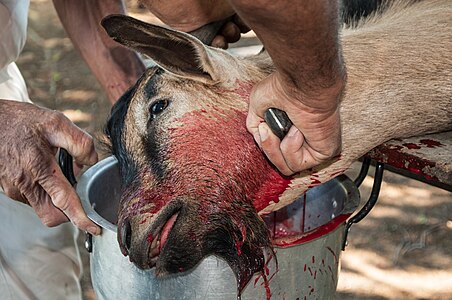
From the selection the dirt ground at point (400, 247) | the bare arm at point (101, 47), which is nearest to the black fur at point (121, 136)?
the bare arm at point (101, 47)

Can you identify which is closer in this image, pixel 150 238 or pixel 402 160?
pixel 150 238

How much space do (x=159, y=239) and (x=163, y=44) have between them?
38cm

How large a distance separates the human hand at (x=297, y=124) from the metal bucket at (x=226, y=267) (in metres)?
0.25

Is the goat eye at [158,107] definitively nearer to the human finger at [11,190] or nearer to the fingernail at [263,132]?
the fingernail at [263,132]

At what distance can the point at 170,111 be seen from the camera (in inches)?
63.0

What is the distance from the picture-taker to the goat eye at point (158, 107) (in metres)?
1.61

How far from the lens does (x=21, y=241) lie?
8.29ft

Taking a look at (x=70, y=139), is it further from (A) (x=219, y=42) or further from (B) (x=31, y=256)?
(B) (x=31, y=256)

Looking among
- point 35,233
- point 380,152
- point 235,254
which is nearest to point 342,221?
point 380,152

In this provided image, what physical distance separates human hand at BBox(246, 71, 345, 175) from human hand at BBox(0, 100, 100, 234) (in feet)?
2.05

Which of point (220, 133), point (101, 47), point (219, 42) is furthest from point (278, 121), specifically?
point (101, 47)

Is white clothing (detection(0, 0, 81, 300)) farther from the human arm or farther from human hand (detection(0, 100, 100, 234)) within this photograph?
the human arm

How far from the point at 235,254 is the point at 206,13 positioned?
61 cm

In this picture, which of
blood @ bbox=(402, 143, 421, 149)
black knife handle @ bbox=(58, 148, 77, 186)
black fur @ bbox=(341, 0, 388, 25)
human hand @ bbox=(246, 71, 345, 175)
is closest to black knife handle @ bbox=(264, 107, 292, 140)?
human hand @ bbox=(246, 71, 345, 175)
